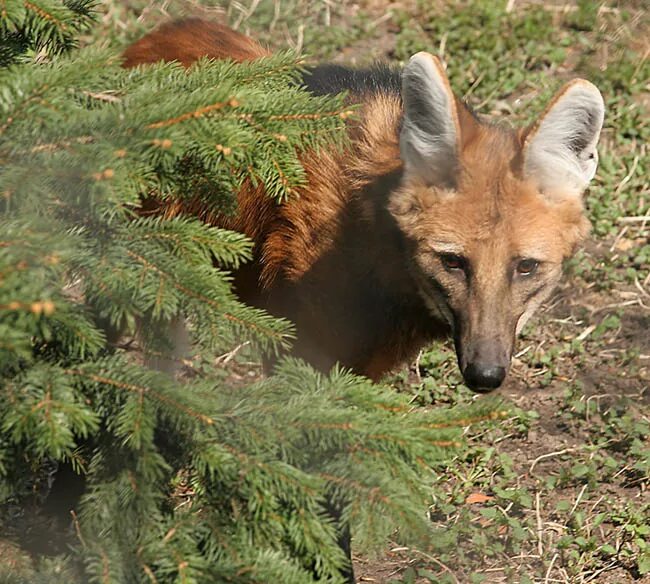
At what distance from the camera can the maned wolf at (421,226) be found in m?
3.06

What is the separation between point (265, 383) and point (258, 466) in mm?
309

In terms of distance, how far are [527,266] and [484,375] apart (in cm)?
43

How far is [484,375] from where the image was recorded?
9.83 ft

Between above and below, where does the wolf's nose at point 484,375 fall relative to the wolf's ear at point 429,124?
below

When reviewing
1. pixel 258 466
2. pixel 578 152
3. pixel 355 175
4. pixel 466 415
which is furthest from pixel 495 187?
pixel 258 466

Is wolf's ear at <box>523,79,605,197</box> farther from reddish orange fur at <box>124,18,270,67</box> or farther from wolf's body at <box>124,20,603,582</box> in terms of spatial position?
reddish orange fur at <box>124,18,270,67</box>

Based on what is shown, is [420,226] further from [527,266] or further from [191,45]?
[191,45]

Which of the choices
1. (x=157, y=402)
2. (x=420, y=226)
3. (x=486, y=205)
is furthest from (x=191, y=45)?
(x=157, y=402)

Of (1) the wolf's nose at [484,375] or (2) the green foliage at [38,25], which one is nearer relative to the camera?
(2) the green foliage at [38,25]

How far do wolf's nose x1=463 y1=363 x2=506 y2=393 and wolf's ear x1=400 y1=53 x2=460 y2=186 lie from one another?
66 cm

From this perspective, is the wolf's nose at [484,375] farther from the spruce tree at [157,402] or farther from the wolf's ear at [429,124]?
the spruce tree at [157,402]

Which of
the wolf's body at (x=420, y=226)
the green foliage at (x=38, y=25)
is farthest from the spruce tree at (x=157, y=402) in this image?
the wolf's body at (x=420, y=226)

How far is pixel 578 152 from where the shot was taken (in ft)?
10.5

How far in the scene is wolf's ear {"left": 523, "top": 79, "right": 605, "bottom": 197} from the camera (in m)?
3.02
